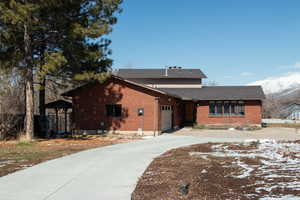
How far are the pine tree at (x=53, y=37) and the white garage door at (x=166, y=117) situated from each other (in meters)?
6.05

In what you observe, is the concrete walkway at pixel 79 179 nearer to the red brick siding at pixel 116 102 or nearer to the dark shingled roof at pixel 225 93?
the red brick siding at pixel 116 102

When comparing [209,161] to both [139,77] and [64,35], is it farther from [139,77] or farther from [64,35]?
[139,77]

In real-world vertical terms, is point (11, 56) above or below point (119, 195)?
above

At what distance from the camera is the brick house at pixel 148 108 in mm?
22109

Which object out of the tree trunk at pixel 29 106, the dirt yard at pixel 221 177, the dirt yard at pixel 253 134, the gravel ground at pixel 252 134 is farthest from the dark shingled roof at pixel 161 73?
the dirt yard at pixel 221 177

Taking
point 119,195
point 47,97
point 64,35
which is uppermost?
point 64,35

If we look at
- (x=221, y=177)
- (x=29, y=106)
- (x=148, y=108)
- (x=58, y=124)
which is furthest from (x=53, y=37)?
(x=221, y=177)

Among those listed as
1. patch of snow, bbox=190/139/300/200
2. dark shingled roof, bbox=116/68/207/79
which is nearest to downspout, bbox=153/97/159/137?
patch of snow, bbox=190/139/300/200

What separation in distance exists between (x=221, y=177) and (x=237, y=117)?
23243 mm

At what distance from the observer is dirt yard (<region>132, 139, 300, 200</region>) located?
6582 mm

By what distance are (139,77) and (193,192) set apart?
3688cm

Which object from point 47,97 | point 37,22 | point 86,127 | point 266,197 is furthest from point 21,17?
point 47,97

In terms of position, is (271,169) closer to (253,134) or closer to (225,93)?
(253,134)

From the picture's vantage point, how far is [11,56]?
1722cm
